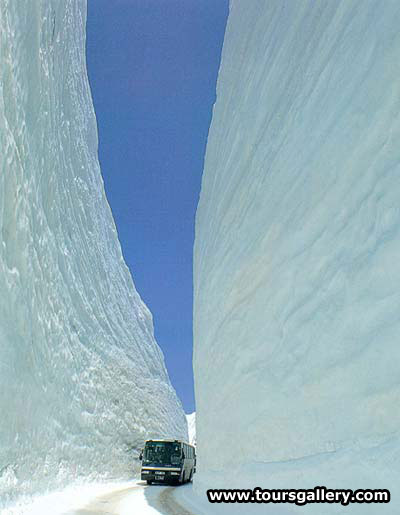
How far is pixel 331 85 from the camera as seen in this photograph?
25.1ft

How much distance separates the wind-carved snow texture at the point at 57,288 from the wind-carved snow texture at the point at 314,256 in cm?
420

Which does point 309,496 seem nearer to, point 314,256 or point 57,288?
point 314,256

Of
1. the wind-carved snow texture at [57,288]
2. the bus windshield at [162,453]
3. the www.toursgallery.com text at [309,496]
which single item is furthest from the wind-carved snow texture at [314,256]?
the bus windshield at [162,453]

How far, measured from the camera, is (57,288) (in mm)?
16031

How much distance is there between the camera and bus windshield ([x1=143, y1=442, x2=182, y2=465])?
59.5ft

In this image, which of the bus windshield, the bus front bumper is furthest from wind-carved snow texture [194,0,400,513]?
the bus windshield

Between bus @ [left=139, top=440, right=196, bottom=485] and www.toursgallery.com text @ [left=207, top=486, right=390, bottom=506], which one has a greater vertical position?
bus @ [left=139, top=440, right=196, bottom=485]

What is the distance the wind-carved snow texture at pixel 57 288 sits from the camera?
11195 millimetres

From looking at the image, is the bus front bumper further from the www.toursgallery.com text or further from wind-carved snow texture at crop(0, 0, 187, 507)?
the www.toursgallery.com text

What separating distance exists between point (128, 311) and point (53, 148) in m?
13.9

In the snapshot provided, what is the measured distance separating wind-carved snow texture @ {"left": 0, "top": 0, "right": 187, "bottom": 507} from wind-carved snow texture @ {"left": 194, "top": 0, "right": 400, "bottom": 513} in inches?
165

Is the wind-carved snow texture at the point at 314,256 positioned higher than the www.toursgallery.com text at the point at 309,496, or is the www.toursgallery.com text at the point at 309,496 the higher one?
the wind-carved snow texture at the point at 314,256

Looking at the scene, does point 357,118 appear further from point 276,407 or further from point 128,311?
point 128,311

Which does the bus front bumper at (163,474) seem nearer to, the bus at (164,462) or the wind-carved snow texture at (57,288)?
the bus at (164,462)
